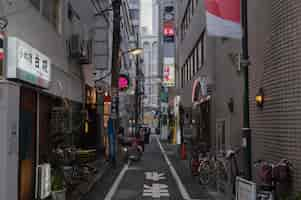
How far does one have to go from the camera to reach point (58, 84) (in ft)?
50.4

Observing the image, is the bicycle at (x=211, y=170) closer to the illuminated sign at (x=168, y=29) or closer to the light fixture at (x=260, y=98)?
the light fixture at (x=260, y=98)

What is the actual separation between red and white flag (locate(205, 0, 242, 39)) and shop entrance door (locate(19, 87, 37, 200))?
4610 millimetres

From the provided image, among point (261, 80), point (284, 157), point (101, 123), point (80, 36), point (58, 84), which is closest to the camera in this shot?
point (284, 157)

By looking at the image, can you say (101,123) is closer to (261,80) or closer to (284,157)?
(261,80)

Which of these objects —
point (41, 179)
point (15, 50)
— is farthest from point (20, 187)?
point (15, 50)

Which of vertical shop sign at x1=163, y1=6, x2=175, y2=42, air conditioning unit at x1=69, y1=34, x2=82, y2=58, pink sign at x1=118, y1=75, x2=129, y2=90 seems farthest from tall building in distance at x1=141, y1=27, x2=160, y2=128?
air conditioning unit at x1=69, y1=34, x2=82, y2=58

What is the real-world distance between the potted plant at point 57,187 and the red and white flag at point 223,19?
5.01m

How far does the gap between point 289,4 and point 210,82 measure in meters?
11.6

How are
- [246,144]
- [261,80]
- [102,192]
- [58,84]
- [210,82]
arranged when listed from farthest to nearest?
[210,82], [58,84], [102,192], [261,80], [246,144]

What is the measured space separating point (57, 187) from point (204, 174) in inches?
243

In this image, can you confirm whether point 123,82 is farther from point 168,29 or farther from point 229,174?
point 168,29

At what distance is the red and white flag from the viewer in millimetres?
9000

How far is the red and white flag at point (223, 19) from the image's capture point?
354 inches

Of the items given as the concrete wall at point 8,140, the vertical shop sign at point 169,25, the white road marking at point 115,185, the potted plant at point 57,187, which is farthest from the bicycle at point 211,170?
the vertical shop sign at point 169,25
